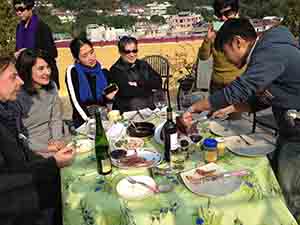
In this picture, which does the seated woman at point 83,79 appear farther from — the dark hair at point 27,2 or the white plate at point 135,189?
the white plate at point 135,189

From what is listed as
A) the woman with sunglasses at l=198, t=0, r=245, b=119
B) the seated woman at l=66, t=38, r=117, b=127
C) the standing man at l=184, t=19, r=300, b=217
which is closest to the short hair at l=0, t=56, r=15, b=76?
the seated woman at l=66, t=38, r=117, b=127

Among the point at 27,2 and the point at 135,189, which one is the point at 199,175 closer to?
the point at 135,189

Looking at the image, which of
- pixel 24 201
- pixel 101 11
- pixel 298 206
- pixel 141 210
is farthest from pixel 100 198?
pixel 101 11

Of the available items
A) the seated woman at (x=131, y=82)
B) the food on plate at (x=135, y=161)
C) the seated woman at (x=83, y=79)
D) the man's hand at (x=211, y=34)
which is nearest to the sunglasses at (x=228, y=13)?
the man's hand at (x=211, y=34)

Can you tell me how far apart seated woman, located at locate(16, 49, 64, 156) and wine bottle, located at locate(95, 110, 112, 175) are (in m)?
0.63

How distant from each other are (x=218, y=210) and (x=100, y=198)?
19.4 inches

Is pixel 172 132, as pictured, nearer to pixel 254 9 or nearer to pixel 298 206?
pixel 298 206

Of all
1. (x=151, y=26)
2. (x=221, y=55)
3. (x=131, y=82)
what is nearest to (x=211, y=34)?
(x=221, y=55)

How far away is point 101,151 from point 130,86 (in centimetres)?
149

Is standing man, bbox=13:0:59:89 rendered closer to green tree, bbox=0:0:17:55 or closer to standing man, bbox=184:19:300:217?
green tree, bbox=0:0:17:55

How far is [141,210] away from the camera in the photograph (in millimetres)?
1451

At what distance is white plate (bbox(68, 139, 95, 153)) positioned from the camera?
199 cm

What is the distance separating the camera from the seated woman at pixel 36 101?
2.53 m

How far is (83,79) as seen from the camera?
Result: 3031mm
